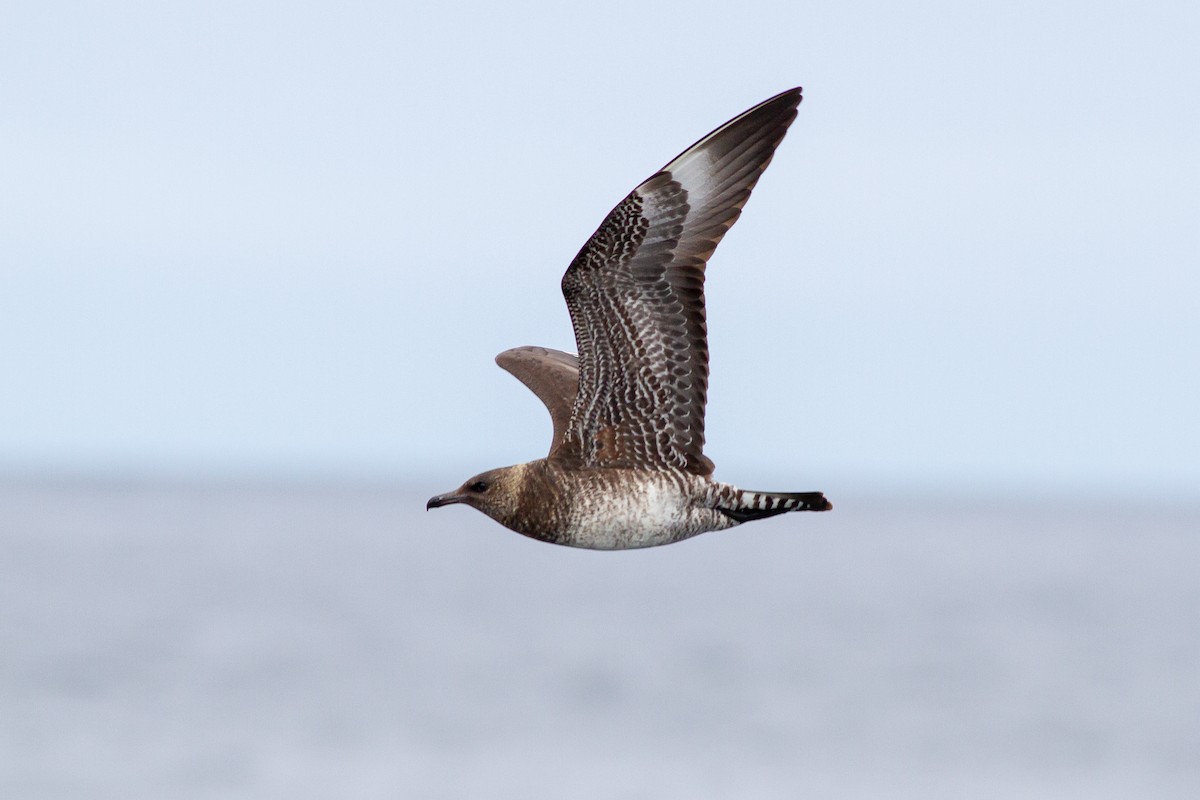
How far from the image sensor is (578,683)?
60.7 meters

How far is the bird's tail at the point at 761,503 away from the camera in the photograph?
12617 mm

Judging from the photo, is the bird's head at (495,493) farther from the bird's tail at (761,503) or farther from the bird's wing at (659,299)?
the bird's tail at (761,503)

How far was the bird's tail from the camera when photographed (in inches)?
497

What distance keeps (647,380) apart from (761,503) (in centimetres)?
111

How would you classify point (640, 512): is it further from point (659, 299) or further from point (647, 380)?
point (659, 299)

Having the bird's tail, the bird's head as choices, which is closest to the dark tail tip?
the bird's tail

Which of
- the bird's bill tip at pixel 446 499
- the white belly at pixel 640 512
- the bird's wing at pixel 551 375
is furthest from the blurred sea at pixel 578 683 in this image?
the white belly at pixel 640 512

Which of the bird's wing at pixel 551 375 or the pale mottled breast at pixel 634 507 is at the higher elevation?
the bird's wing at pixel 551 375

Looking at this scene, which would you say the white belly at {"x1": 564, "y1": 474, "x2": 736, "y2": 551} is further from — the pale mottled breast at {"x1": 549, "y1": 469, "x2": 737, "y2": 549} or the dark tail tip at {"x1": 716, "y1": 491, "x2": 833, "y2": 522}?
the dark tail tip at {"x1": 716, "y1": 491, "x2": 833, "y2": 522}

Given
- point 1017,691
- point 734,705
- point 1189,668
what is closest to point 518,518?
point 734,705

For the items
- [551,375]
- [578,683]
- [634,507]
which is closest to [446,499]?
[634,507]

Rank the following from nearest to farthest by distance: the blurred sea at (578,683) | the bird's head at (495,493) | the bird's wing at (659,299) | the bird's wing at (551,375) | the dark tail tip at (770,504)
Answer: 1. the bird's wing at (659,299)
2. the dark tail tip at (770,504)
3. the bird's head at (495,493)
4. the bird's wing at (551,375)
5. the blurred sea at (578,683)

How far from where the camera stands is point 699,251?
12172 millimetres

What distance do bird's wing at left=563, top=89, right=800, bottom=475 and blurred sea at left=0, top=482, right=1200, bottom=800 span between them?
30.2 m
